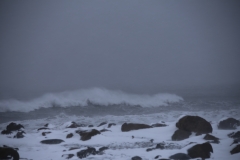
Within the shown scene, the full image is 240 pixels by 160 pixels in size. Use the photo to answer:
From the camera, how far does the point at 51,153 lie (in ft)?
24.3

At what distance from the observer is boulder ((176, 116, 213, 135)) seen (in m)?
9.27

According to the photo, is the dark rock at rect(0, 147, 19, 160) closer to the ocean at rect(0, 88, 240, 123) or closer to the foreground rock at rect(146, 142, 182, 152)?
the foreground rock at rect(146, 142, 182, 152)

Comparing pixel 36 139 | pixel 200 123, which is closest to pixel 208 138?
pixel 200 123

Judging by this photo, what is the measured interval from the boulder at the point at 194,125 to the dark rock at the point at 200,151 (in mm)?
3032

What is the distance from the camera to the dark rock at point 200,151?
237 inches

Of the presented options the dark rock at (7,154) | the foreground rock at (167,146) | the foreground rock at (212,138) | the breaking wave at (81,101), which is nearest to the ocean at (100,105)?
the breaking wave at (81,101)

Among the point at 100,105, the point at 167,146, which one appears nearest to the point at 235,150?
the point at 167,146

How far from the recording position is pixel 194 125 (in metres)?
9.41

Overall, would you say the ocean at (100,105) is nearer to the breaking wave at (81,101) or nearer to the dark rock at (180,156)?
the breaking wave at (81,101)

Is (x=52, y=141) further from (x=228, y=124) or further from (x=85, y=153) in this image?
(x=228, y=124)

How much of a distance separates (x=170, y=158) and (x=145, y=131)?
14.8ft

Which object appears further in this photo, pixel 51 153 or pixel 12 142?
pixel 12 142

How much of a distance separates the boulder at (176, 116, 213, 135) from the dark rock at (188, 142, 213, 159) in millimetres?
3032

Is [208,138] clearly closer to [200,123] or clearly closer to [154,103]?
[200,123]
